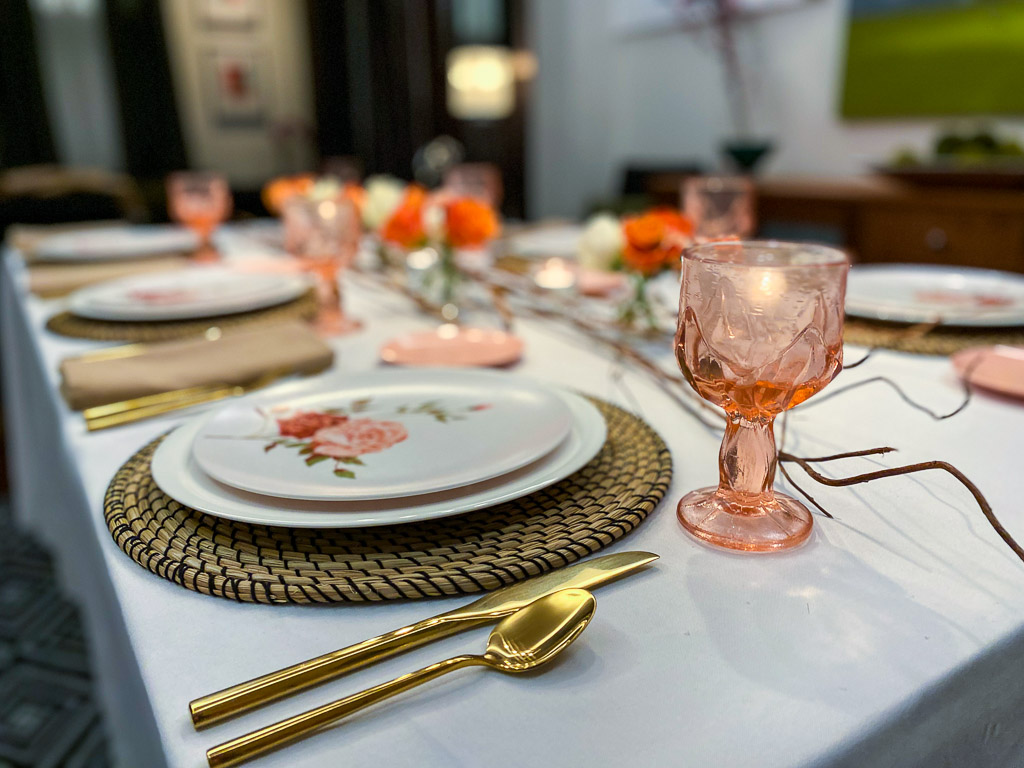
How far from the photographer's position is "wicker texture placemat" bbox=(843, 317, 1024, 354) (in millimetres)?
793

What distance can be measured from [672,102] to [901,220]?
6.61 ft

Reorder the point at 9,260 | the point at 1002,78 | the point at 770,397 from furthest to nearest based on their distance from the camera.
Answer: the point at 1002,78 → the point at 9,260 → the point at 770,397

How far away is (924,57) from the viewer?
9.05 ft

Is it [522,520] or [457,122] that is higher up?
[457,122]

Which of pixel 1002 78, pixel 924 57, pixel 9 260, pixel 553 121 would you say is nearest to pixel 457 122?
pixel 553 121

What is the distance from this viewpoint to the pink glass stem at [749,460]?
1.46ft

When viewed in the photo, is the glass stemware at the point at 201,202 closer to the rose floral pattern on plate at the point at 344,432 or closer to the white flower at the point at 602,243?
the white flower at the point at 602,243

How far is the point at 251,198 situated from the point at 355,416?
3705 mm

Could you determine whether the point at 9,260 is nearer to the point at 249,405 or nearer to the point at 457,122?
the point at 249,405

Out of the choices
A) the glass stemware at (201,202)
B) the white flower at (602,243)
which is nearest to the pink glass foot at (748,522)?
the white flower at (602,243)

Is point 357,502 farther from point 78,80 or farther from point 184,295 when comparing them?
point 78,80

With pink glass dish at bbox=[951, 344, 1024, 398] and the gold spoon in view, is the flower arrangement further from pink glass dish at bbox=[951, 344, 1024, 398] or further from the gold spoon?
the gold spoon

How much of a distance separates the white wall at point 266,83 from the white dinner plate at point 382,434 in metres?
4.94

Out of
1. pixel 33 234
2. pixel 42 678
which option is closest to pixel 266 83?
pixel 33 234
